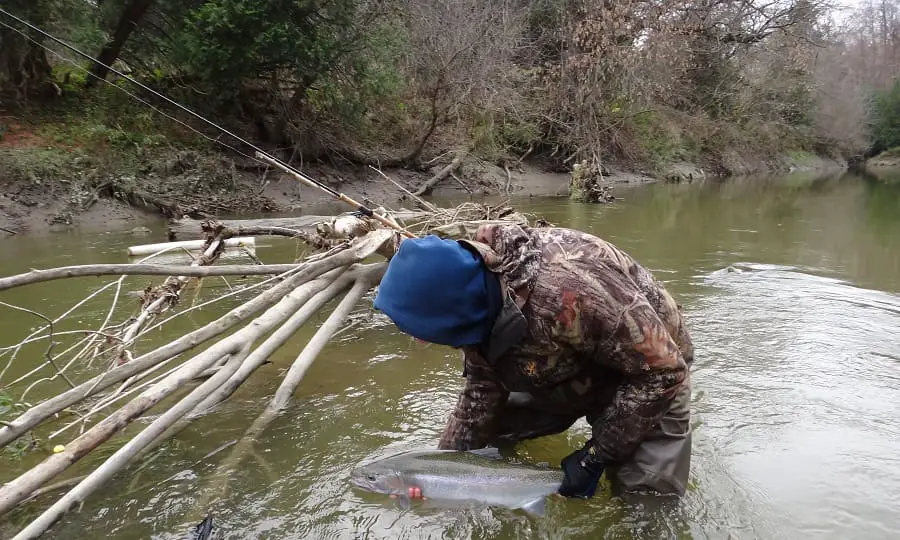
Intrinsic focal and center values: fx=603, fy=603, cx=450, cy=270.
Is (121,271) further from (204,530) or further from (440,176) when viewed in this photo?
(440,176)

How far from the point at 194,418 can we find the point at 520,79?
66.4ft

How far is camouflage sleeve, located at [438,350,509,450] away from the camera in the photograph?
279cm

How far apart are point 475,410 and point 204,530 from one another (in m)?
1.30

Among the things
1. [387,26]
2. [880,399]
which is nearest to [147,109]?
[387,26]

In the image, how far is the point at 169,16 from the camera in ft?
45.1

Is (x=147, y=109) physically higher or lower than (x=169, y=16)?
lower

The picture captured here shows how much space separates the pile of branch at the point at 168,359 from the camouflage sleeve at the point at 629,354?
76.9 inches

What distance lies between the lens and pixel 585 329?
224 centimetres

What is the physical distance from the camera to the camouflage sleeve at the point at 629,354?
2225 mm

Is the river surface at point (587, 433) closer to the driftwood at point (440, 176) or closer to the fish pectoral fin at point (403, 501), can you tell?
the fish pectoral fin at point (403, 501)

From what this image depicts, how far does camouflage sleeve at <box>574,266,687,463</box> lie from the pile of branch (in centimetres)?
195

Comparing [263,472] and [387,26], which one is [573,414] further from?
[387,26]

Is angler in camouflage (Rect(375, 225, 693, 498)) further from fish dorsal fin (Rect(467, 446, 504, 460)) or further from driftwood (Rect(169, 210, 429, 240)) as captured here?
driftwood (Rect(169, 210, 429, 240))

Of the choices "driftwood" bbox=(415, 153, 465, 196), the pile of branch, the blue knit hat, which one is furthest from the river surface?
"driftwood" bbox=(415, 153, 465, 196)
